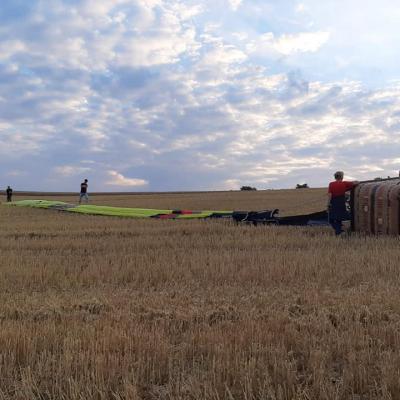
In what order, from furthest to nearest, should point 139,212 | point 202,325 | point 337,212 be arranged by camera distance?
point 139,212 < point 337,212 < point 202,325

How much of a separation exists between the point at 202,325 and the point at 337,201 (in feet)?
28.2

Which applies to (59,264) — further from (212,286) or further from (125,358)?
(125,358)

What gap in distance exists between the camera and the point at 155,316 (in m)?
5.14

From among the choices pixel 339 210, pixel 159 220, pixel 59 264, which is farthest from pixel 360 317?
pixel 159 220

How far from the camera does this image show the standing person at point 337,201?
12.4m

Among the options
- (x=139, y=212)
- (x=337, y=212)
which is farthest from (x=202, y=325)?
(x=139, y=212)

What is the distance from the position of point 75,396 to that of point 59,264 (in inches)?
230

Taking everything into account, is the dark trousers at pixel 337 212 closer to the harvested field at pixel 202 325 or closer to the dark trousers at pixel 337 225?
the dark trousers at pixel 337 225

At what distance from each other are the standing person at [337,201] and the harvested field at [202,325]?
8.47 ft

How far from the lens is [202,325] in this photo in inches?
187

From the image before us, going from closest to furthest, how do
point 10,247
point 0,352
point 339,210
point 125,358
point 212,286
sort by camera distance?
point 125,358
point 0,352
point 212,286
point 10,247
point 339,210

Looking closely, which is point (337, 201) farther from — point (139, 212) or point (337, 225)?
point (139, 212)

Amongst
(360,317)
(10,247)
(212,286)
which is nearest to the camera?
(360,317)

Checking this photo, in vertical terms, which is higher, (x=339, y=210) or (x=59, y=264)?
(x=339, y=210)
